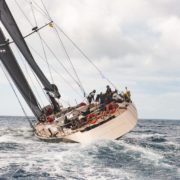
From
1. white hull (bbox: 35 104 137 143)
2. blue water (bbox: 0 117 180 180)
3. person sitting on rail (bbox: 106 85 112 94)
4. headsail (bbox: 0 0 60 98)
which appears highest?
headsail (bbox: 0 0 60 98)

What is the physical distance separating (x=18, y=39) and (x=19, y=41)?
0.60 ft

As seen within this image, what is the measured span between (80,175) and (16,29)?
66.5 ft

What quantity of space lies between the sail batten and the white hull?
9.30 m

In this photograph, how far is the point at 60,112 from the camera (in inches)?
1272

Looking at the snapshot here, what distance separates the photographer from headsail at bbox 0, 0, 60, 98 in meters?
33.6

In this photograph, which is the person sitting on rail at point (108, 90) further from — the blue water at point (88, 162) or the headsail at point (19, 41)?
the blue water at point (88, 162)

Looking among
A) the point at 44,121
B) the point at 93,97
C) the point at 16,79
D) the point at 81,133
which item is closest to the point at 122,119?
the point at 81,133

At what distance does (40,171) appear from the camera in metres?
17.0

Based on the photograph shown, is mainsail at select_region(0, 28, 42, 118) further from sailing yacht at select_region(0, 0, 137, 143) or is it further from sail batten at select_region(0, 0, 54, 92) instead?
sail batten at select_region(0, 0, 54, 92)

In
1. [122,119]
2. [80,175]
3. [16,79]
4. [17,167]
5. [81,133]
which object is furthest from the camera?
[16,79]

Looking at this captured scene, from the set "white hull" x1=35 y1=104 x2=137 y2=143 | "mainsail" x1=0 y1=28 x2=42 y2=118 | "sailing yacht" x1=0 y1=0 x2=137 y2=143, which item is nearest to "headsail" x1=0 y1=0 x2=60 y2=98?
"sailing yacht" x1=0 y1=0 x2=137 y2=143

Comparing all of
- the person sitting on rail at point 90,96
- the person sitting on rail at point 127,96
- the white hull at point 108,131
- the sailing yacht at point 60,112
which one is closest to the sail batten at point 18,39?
the sailing yacht at point 60,112

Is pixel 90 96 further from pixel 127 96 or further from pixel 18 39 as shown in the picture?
pixel 18 39

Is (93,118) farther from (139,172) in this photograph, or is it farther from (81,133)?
(139,172)
